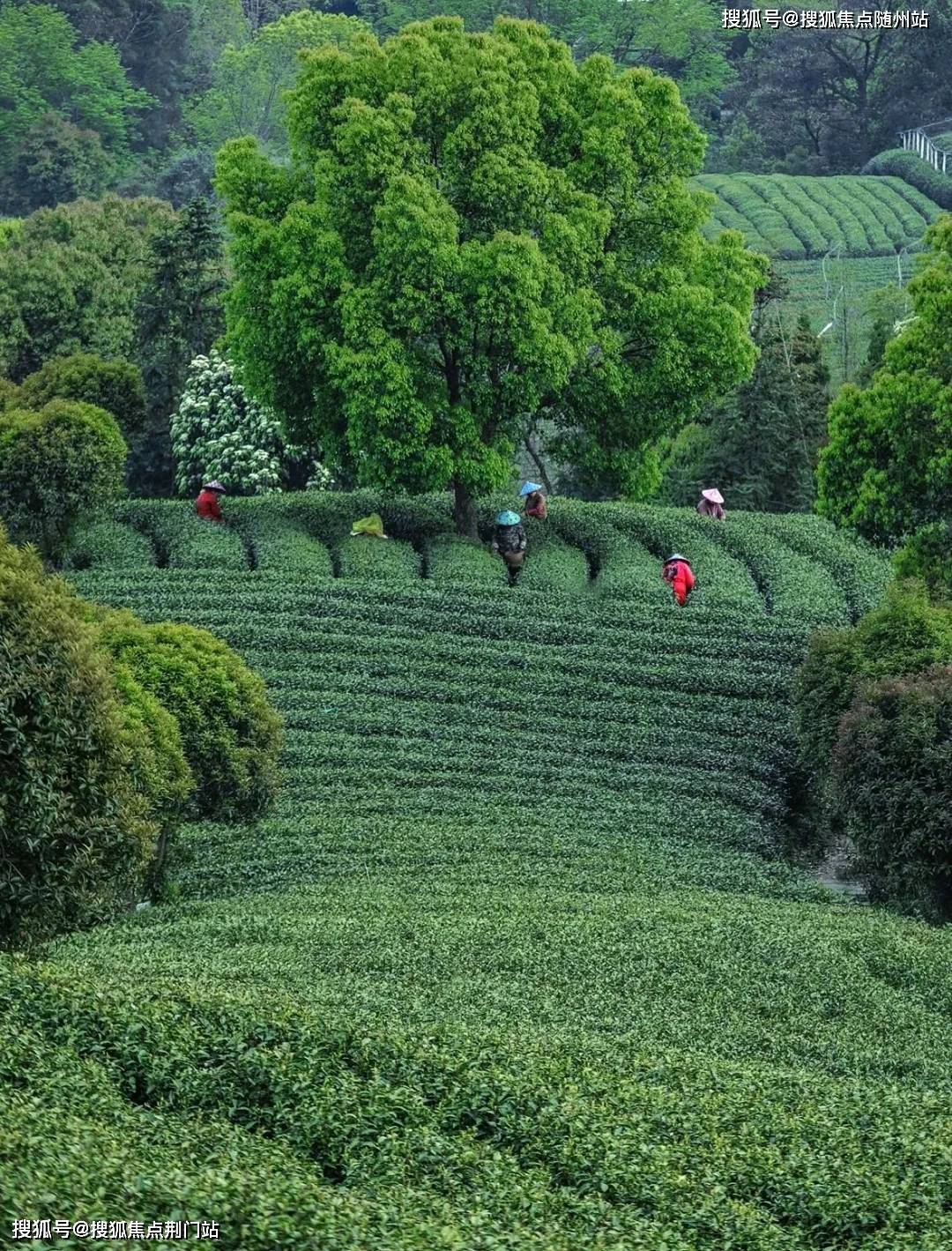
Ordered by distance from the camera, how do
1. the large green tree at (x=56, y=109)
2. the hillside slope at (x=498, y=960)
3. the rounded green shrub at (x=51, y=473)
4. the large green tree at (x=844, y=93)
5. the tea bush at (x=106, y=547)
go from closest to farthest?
the hillside slope at (x=498, y=960)
the tea bush at (x=106, y=547)
the rounded green shrub at (x=51, y=473)
the large green tree at (x=56, y=109)
the large green tree at (x=844, y=93)

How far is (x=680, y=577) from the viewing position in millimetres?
32875

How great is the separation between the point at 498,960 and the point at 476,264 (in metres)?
19.2

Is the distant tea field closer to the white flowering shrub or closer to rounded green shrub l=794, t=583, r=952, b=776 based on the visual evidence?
the white flowering shrub

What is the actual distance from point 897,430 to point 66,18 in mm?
74841

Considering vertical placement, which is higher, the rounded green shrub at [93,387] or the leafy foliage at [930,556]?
the rounded green shrub at [93,387]

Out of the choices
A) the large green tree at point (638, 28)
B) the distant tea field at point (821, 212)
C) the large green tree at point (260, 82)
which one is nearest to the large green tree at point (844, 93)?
the distant tea field at point (821, 212)

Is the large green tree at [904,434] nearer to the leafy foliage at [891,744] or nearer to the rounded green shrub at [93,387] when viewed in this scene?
the leafy foliage at [891,744]

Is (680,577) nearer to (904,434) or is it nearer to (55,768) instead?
(904,434)

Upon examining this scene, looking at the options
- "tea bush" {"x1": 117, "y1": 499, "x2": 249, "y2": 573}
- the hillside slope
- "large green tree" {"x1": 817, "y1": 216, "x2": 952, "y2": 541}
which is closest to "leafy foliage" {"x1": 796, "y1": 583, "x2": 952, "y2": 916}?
the hillside slope

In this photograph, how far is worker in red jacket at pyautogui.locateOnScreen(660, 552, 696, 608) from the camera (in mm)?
32750

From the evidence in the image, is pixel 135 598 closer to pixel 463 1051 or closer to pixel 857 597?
pixel 857 597

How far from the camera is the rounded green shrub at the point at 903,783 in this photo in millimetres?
22344

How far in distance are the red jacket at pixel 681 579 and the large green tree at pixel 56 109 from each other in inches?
2176

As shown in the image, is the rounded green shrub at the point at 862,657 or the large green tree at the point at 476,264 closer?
the rounded green shrub at the point at 862,657
